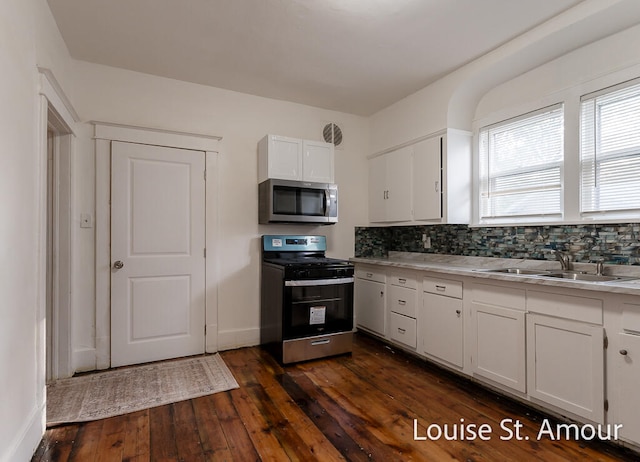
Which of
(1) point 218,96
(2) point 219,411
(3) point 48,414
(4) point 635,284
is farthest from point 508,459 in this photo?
(1) point 218,96

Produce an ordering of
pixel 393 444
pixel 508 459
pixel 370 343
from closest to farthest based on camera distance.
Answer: pixel 508 459
pixel 393 444
pixel 370 343

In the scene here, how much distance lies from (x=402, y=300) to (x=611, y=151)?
2013 mm

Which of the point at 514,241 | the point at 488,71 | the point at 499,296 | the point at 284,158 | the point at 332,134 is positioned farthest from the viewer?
the point at 332,134

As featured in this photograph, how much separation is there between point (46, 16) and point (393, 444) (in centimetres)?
342

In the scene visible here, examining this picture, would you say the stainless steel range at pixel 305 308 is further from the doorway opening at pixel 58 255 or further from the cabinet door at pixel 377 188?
the doorway opening at pixel 58 255

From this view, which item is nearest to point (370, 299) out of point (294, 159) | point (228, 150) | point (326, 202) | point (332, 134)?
point (326, 202)

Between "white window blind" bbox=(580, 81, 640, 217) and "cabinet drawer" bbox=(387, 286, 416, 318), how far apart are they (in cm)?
153

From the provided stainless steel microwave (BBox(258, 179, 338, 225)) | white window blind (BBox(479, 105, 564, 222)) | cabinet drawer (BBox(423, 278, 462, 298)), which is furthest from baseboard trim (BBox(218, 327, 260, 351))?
white window blind (BBox(479, 105, 564, 222))

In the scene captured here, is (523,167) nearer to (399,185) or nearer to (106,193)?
(399,185)

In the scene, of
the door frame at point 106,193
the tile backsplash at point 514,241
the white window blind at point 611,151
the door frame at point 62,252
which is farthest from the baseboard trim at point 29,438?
the white window blind at point 611,151

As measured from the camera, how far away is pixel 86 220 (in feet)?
9.62

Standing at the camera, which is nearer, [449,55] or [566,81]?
[566,81]

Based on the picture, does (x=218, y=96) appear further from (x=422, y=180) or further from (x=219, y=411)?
(x=219, y=411)

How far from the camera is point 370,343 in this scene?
3.67 metres
